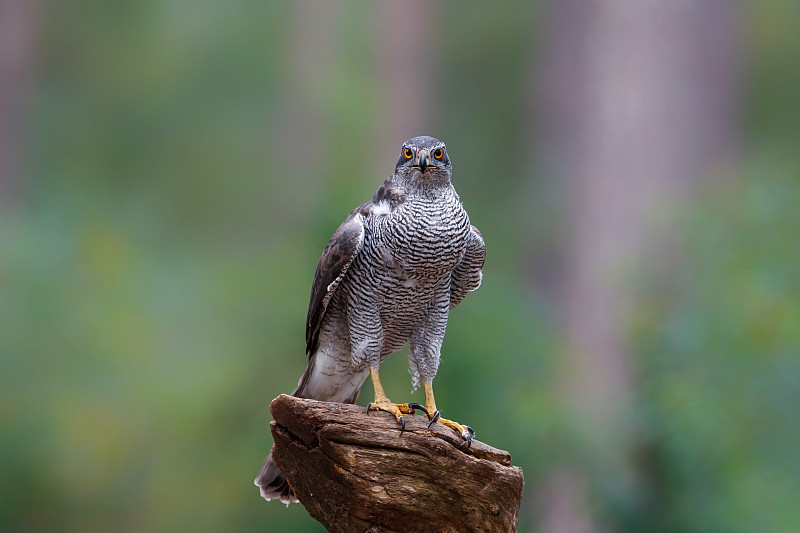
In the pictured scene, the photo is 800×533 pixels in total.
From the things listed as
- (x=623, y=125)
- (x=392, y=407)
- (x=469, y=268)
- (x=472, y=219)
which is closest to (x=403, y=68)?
(x=472, y=219)

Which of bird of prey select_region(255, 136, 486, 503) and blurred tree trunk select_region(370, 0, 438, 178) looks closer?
bird of prey select_region(255, 136, 486, 503)

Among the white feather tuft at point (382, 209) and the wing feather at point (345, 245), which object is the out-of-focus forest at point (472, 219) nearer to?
the wing feather at point (345, 245)

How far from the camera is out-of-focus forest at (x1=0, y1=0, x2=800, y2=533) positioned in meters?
4.93

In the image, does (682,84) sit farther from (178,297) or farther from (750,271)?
(178,297)

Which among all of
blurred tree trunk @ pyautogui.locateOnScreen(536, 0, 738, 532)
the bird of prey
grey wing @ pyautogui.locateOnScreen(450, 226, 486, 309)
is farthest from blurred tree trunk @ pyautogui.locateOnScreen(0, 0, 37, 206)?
blurred tree trunk @ pyautogui.locateOnScreen(536, 0, 738, 532)

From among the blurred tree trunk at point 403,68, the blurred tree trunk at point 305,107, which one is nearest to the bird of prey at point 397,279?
the blurred tree trunk at point 305,107

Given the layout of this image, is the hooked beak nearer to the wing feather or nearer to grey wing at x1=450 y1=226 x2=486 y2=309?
the wing feather

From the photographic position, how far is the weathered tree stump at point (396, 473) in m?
2.96

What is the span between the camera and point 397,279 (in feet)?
10.4

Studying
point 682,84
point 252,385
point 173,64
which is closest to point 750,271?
point 682,84

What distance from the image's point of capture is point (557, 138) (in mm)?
7047

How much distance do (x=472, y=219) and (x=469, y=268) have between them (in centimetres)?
279

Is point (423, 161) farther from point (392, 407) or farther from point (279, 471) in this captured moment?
point (279, 471)

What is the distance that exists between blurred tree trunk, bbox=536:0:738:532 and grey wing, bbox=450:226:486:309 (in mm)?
2900
